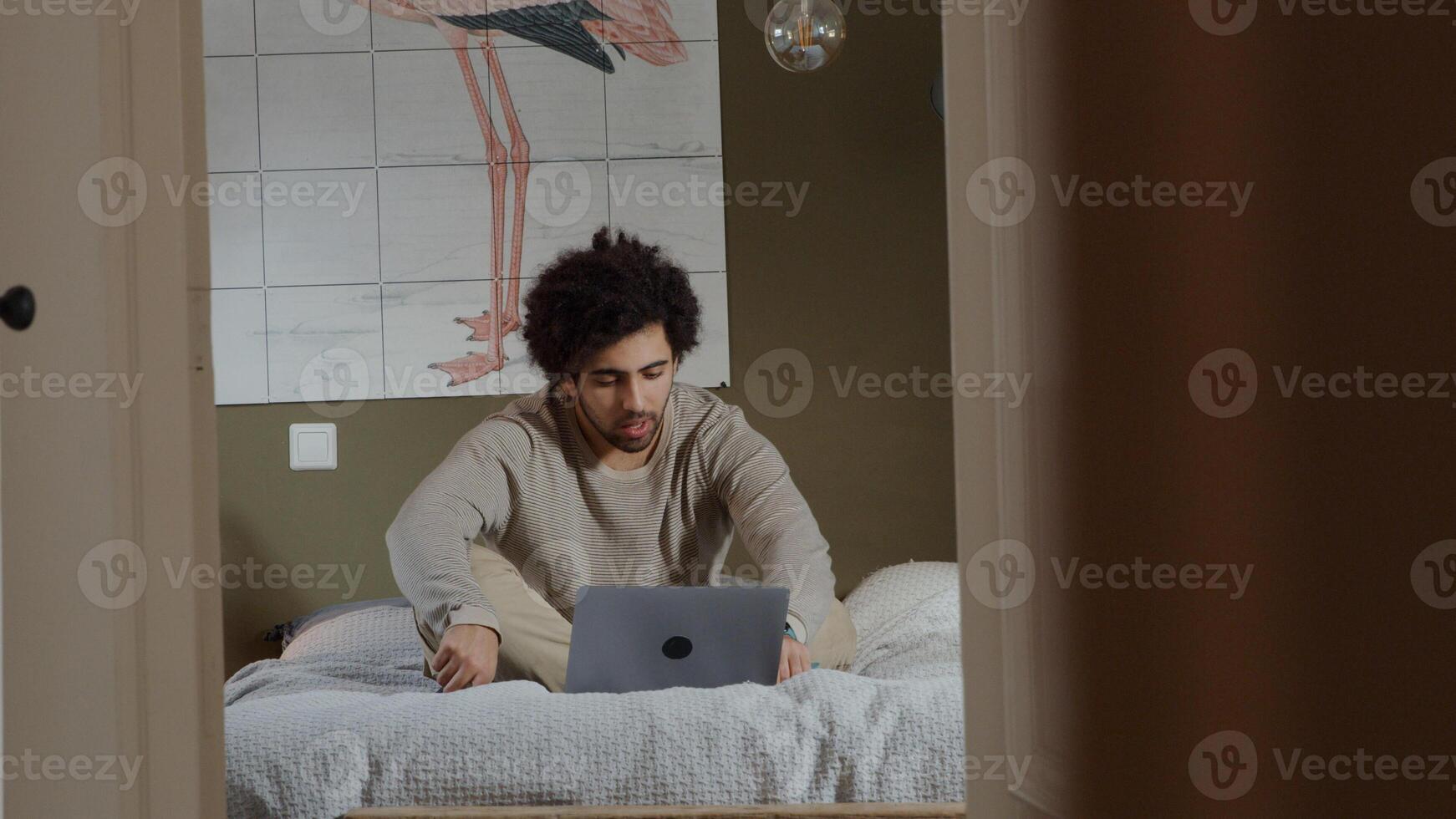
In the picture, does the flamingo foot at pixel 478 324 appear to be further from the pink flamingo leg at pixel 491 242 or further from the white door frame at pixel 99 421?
the white door frame at pixel 99 421

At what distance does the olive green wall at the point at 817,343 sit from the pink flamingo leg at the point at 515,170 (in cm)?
25

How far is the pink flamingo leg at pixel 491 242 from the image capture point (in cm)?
291

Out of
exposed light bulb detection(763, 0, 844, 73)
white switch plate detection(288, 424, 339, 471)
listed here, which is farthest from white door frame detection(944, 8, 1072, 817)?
white switch plate detection(288, 424, 339, 471)

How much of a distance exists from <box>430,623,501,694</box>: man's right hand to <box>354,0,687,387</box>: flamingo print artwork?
52.1 inches

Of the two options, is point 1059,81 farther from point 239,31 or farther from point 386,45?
point 239,31

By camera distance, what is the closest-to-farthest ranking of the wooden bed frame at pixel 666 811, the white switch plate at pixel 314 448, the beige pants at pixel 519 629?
the wooden bed frame at pixel 666 811 < the beige pants at pixel 519 629 < the white switch plate at pixel 314 448

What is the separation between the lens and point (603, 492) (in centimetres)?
207

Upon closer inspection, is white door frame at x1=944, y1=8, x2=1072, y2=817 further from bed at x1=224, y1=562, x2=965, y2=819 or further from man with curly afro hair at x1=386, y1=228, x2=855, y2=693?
man with curly afro hair at x1=386, y1=228, x2=855, y2=693

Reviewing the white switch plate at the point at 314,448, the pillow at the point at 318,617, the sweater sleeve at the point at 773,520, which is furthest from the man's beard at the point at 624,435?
the white switch plate at the point at 314,448

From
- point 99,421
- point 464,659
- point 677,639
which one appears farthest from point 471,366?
point 99,421

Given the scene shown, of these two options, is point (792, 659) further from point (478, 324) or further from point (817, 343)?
point (478, 324)

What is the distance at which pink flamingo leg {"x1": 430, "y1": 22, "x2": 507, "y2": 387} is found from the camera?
9.55 ft

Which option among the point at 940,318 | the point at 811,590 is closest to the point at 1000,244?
the point at 811,590

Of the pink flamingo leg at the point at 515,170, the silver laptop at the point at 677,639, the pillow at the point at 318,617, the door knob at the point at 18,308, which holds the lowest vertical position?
the pillow at the point at 318,617
